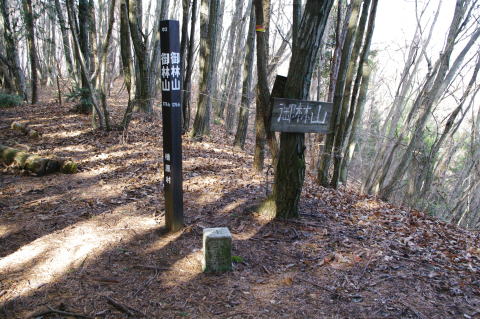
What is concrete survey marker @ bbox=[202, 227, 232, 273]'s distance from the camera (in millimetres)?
3391

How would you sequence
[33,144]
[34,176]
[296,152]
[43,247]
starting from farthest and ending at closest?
[33,144] < [34,176] < [296,152] < [43,247]

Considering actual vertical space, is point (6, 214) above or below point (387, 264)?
→ above

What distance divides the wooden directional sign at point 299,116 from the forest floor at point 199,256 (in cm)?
150

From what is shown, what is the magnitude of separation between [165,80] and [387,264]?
3.62 metres

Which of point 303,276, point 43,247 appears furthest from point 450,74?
point 43,247

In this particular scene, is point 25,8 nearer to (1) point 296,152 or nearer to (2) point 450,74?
(1) point 296,152

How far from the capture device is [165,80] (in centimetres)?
369

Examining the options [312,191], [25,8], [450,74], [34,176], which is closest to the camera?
[34,176]

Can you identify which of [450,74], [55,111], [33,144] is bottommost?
[33,144]

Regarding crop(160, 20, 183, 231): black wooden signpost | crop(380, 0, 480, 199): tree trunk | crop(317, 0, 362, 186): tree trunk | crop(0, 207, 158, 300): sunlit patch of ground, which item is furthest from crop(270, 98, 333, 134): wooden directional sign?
crop(380, 0, 480, 199): tree trunk

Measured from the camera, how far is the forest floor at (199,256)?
2.98 metres

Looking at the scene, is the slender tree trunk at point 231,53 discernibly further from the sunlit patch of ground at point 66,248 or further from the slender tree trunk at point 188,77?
the sunlit patch of ground at point 66,248

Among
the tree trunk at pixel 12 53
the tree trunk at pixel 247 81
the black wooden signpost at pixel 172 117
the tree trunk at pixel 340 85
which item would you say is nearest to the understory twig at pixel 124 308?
the black wooden signpost at pixel 172 117

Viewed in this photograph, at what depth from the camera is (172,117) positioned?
378 centimetres
